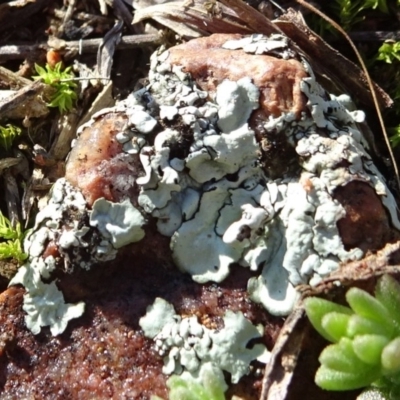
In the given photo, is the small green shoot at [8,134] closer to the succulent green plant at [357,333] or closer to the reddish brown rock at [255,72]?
the reddish brown rock at [255,72]

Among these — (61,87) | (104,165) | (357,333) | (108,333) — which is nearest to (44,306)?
(108,333)

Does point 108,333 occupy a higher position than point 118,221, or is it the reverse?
point 118,221

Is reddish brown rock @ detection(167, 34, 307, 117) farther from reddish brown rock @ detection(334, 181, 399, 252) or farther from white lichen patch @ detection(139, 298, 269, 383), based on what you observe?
white lichen patch @ detection(139, 298, 269, 383)

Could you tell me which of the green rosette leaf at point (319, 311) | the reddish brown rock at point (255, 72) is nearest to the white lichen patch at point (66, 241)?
the reddish brown rock at point (255, 72)

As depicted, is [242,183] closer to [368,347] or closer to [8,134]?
[368,347]

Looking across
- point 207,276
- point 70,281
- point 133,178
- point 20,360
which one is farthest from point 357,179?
point 20,360
